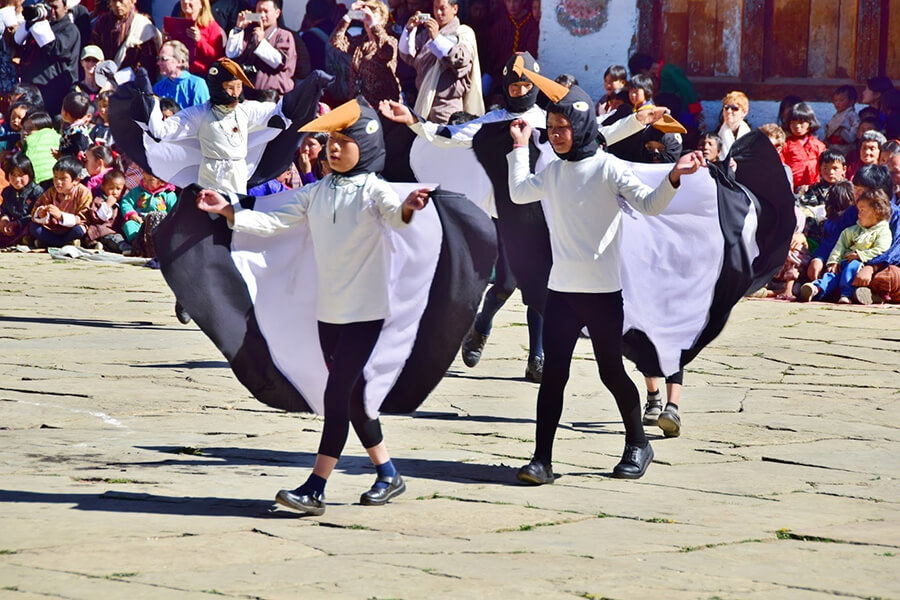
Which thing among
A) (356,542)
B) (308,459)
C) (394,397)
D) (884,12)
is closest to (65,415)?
(308,459)

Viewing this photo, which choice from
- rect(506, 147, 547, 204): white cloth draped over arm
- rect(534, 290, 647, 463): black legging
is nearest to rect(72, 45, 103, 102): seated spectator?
rect(506, 147, 547, 204): white cloth draped over arm

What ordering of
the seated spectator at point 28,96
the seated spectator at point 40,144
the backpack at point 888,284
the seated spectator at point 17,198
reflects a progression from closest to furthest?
the backpack at point 888,284, the seated spectator at point 17,198, the seated spectator at point 40,144, the seated spectator at point 28,96

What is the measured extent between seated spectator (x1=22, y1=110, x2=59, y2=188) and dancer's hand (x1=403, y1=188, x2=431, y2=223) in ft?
34.5

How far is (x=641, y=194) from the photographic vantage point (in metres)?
5.82

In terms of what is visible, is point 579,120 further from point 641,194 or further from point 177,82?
point 177,82

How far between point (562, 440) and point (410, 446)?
71 centimetres

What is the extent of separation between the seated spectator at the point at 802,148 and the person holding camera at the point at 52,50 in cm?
801

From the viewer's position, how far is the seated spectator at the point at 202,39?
15172mm

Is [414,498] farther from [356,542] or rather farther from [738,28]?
[738,28]

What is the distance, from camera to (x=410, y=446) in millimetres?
6457

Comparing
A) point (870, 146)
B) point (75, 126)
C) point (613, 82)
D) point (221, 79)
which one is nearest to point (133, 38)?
point (75, 126)

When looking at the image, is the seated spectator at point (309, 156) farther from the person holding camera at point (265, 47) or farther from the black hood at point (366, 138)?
the black hood at point (366, 138)

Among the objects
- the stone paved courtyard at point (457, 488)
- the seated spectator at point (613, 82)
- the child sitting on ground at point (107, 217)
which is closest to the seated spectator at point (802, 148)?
the seated spectator at point (613, 82)

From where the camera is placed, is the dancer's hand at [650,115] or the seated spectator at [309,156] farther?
the seated spectator at [309,156]
